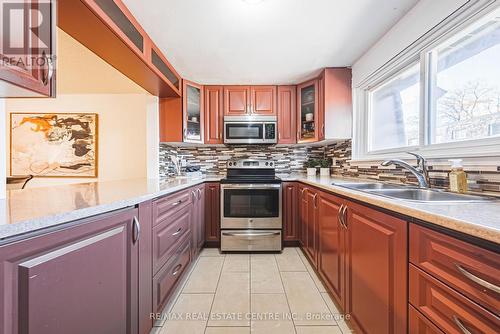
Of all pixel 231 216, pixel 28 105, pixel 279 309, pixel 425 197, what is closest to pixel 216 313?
pixel 279 309

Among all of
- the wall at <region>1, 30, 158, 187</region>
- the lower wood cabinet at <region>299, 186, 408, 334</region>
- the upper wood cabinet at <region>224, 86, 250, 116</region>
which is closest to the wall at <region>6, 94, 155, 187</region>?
the wall at <region>1, 30, 158, 187</region>

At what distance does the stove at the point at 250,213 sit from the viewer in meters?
2.65

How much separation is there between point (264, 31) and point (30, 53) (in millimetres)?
1530

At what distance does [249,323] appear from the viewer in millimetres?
1487

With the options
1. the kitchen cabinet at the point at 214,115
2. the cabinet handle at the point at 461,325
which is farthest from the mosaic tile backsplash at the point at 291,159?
the cabinet handle at the point at 461,325

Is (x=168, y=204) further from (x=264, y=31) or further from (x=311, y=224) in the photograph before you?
(x=264, y=31)

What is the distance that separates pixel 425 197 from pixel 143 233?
160 centimetres

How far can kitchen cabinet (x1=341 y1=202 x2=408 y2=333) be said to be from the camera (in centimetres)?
91

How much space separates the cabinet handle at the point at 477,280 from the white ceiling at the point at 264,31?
5.36ft

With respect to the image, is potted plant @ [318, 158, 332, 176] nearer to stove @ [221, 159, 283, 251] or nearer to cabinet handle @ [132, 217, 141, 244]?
stove @ [221, 159, 283, 251]

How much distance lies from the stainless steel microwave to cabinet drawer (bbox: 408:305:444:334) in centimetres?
239

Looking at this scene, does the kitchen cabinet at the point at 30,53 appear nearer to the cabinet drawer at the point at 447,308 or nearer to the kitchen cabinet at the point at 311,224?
the cabinet drawer at the point at 447,308

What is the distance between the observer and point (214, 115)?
3.10 m

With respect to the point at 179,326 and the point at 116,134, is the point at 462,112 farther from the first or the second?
the point at 116,134
